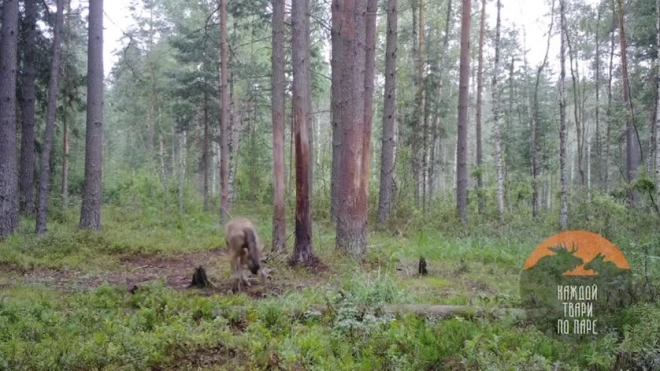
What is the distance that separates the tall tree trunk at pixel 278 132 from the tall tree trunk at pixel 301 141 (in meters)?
0.83

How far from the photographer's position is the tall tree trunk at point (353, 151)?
1105cm

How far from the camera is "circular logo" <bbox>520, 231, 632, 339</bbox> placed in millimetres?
5379

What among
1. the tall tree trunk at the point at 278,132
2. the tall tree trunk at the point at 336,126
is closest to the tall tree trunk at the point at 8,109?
the tall tree trunk at the point at 278,132

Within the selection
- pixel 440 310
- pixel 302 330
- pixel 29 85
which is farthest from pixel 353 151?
pixel 29 85

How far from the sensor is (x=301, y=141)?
993 centimetres

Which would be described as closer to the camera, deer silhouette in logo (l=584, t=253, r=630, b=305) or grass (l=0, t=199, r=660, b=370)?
grass (l=0, t=199, r=660, b=370)

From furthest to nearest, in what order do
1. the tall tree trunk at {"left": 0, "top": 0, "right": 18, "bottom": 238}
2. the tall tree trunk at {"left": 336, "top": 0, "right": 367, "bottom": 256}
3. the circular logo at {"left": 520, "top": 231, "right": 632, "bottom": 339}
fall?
1. the tall tree trunk at {"left": 0, "top": 0, "right": 18, "bottom": 238}
2. the tall tree trunk at {"left": 336, "top": 0, "right": 367, "bottom": 256}
3. the circular logo at {"left": 520, "top": 231, "right": 632, "bottom": 339}

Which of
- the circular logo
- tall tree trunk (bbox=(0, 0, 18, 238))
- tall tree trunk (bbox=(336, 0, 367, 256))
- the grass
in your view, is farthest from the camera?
tall tree trunk (bbox=(0, 0, 18, 238))

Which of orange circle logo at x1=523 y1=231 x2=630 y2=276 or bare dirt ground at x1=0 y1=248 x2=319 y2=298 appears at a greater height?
orange circle logo at x1=523 y1=231 x2=630 y2=276

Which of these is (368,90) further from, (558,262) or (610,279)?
(610,279)

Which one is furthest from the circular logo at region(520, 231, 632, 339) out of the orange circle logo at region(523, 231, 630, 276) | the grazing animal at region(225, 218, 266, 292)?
the grazing animal at region(225, 218, 266, 292)

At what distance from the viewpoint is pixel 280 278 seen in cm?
919

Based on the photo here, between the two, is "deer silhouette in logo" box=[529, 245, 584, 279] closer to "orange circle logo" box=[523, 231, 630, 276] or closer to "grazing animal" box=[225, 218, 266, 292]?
"orange circle logo" box=[523, 231, 630, 276]

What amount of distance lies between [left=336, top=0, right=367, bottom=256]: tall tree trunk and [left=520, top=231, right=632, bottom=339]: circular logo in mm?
5254
